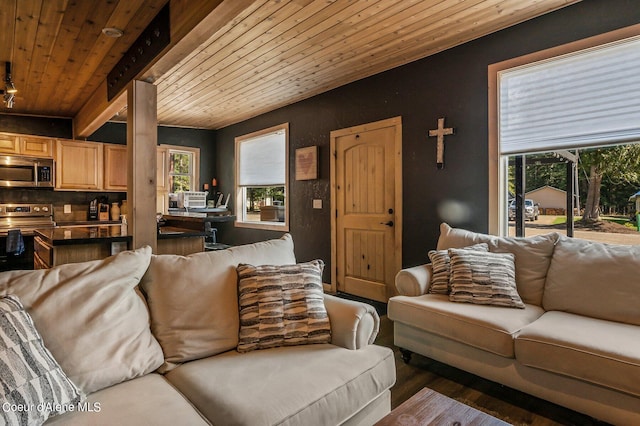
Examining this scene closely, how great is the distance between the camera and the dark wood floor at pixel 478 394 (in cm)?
196

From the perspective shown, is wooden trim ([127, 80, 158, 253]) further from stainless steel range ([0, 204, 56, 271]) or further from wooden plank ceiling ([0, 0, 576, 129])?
stainless steel range ([0, 204, 56, 271])

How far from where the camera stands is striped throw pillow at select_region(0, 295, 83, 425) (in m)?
1.01

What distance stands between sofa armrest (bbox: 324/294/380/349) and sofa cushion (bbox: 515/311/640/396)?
894 millimetres

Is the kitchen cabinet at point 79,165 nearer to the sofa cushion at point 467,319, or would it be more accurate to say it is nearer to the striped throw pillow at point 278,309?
the striped throw pillow at point 278,309

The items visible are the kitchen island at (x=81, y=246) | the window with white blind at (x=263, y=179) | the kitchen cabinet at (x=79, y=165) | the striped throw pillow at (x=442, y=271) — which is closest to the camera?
the striped throw pillow at (x=442, y=271)

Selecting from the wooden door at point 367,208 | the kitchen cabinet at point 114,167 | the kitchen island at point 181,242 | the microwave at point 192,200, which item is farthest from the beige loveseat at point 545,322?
the kitchen cabinet at point 114,167

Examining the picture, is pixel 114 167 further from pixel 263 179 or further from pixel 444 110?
pixel 444 110

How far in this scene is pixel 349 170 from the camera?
4.45 m

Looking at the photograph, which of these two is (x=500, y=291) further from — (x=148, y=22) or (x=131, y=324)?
(x=148, y=22)

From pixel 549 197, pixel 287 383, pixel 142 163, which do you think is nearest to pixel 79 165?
pixel 142 163

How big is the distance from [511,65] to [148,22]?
294cm

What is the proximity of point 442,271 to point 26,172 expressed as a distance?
5.62 meters

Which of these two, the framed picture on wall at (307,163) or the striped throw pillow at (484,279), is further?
the framed picture on wall at (307,163)

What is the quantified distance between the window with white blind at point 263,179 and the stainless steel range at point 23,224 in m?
2.84
